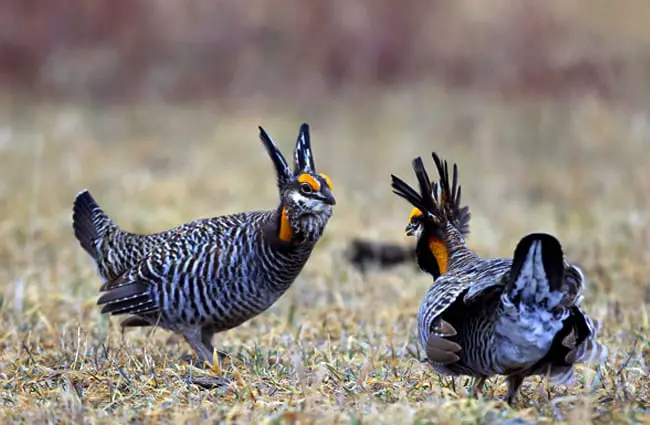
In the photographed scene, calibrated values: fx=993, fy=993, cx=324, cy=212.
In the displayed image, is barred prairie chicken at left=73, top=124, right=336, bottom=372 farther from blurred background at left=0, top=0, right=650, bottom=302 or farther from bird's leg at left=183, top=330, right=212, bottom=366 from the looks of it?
blurred background at left=0, top=0, right=650, bottom=302

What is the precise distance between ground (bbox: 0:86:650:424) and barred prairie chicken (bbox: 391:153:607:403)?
0.14 metres

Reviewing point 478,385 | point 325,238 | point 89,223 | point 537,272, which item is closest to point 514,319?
point 537,272

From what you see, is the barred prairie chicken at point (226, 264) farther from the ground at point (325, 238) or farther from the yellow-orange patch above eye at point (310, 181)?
the ground at point (325, 238)

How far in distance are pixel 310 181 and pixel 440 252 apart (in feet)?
2.26

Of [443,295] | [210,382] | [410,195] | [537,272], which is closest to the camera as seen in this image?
[537,272]

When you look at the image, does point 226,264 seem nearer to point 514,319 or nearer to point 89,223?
point 89,223

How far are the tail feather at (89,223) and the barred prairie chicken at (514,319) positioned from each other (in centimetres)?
224

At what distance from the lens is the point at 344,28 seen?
14.7m

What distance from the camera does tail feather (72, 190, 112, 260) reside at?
5348mm

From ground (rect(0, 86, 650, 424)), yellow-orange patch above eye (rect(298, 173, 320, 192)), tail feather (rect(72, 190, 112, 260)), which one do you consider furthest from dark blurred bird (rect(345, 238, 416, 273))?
yellow-orange patch above eye (rect(298, 173, 320, 192))

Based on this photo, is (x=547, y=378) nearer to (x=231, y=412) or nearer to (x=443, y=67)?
(x=231, y=412)

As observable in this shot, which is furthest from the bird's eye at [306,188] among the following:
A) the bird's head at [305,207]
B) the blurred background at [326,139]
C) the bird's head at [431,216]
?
the blurred background at [326,139]

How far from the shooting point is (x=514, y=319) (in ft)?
11.0

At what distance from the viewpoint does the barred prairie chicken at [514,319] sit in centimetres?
322
